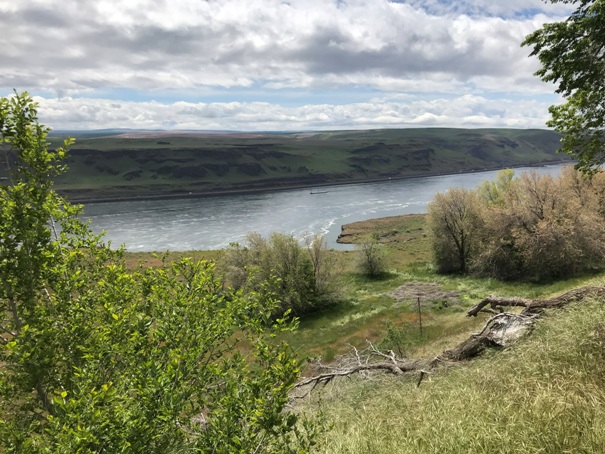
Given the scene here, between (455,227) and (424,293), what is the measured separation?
14049 millimetres

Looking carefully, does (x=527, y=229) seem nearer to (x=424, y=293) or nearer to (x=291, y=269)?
(x=424, y=293)

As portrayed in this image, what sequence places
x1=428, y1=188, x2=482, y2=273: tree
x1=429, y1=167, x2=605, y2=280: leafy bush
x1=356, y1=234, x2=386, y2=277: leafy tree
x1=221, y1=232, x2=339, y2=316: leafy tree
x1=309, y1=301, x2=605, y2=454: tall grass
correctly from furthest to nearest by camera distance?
x1=356, y1=234, x2=386, y2=277: leafy tree, x1=428, y1=188, x2=482, y2=273: tree, x1=221, y1=232, x2=339, y2=316: leafy tree, x1=429, y1=167, x2=605, y2=280: leafy bush, x1=309, y1=301, x2=605, y2=454: tall grass

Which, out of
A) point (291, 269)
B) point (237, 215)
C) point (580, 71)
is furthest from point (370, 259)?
point (237, 215)

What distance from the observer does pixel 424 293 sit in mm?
41938

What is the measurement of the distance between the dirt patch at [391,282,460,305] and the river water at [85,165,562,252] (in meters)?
35.8

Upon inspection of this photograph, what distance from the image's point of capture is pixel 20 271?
6.53m

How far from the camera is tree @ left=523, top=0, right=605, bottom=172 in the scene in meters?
12.6

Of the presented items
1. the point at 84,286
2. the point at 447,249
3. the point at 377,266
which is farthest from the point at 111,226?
the point at 84,286

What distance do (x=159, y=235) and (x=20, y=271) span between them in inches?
3786

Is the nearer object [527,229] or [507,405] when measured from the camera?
[507,405]

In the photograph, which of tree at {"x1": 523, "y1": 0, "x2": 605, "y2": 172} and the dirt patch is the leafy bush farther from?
tree at {"x1": 523, "y1": 0, "x2": 605, "y2": 172}

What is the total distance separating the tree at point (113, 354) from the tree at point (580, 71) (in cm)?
1430

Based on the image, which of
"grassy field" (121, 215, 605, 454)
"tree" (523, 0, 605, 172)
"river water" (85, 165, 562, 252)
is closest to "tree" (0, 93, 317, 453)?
"grassy field" (121, 215, 605, 454)

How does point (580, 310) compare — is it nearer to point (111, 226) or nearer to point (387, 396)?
point (387, 396)
